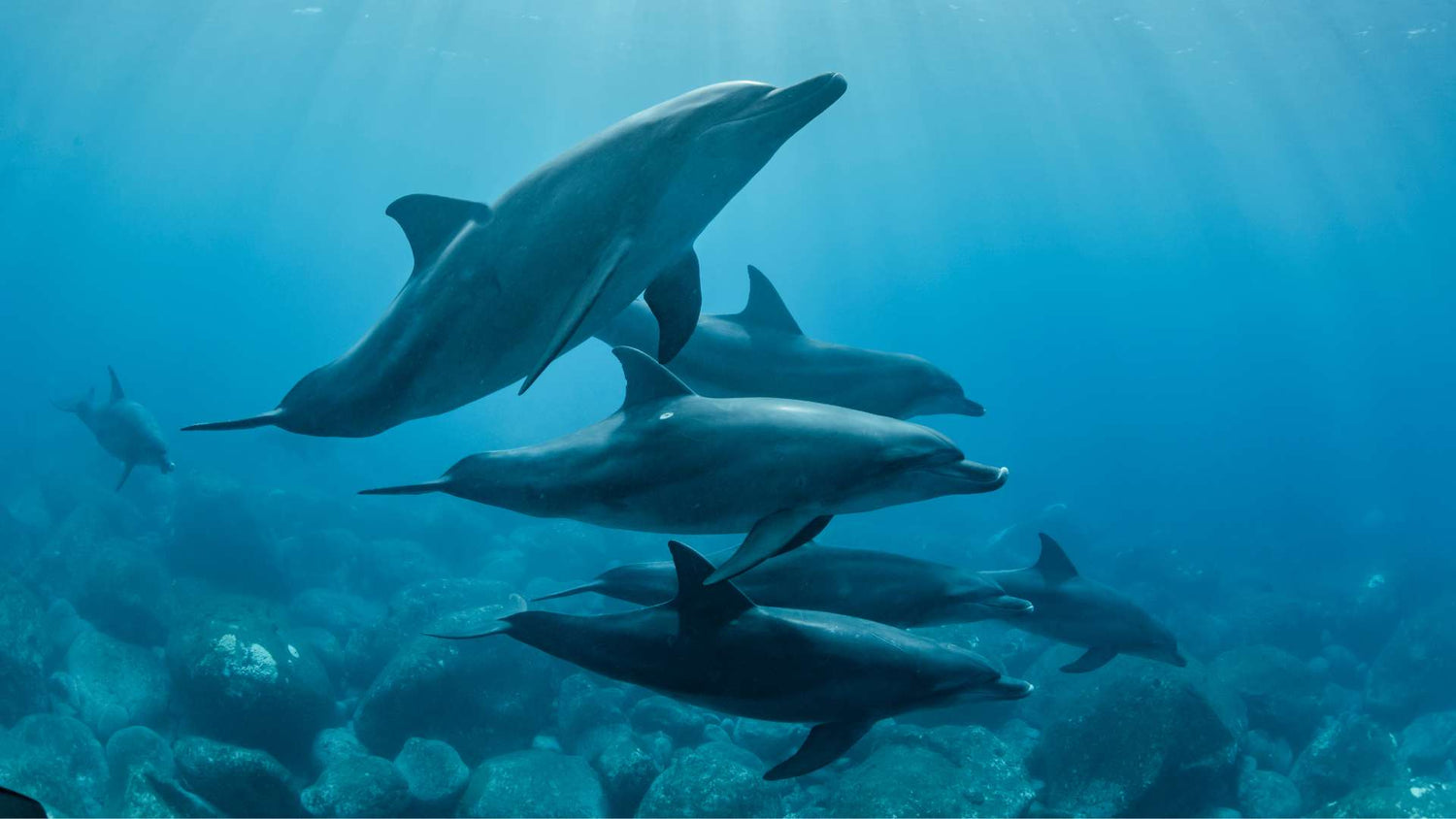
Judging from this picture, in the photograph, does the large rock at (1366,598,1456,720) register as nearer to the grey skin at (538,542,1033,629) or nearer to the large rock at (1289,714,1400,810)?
the large rock at (1289,714,1400,810)

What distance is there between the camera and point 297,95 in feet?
222

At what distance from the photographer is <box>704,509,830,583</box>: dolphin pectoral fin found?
291 centimetres

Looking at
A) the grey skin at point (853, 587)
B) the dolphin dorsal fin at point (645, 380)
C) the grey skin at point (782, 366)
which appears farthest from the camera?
the grey skin at point (782, 366)

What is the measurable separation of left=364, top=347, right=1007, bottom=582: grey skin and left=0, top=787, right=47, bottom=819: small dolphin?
1758 mm

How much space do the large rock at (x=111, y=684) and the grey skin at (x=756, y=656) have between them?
10.8 metres

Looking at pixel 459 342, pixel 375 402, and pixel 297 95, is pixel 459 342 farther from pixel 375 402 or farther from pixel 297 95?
pixel 297 95

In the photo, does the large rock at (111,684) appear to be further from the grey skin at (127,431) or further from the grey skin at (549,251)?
the grey skin at (549,251)

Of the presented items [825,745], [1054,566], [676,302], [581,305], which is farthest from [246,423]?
[1054,566]

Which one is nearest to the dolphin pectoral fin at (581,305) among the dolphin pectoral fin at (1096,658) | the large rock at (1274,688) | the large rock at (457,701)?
the dolphin pectoral fin at (1096,658)

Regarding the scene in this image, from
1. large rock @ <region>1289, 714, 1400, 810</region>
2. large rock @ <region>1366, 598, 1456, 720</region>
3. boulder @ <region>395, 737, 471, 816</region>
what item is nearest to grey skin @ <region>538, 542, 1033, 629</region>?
boulder @ <region>395, 737, 471, 816</region>

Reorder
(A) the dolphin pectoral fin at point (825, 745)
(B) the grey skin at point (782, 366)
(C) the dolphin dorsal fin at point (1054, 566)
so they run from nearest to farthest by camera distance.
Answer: (A) the dolphin pectoral fin at point (825, 745) → (B) the grey skin at point (782, 366) → (C) the dolphin dorsal fin at point (1054, 566)

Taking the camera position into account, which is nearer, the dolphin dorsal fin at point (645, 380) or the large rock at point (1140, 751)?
the dolphin dorsal fin at point (645, 380)

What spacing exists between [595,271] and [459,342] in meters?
0.73

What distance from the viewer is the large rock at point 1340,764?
11.1 m
